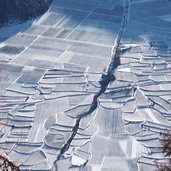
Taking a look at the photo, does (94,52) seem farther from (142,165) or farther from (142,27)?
(142,165)

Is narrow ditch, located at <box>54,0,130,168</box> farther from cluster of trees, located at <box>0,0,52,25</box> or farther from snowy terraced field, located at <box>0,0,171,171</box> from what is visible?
cluster of trees, located at <box>0,0,52,25</box>

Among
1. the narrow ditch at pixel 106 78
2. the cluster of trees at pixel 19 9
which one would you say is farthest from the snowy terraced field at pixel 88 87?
the cluster of trees at pixel 19 9

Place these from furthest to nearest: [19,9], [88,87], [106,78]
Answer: [19,9] → [106,78] → [88,87]

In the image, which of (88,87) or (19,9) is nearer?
(88,87)

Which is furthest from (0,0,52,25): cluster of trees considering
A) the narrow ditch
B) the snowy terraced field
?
the narrow ditch

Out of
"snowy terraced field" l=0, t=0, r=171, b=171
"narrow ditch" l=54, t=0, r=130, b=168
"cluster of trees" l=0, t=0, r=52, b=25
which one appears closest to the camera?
"snowy terraced field" l=0, t=0, r=171, b=171

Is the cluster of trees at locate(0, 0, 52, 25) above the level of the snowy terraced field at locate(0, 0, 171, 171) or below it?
above

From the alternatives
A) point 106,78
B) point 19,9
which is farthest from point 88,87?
point 19,9

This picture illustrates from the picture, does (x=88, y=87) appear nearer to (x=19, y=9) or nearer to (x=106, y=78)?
(x=106, y=78)

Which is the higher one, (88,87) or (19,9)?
(19,9)

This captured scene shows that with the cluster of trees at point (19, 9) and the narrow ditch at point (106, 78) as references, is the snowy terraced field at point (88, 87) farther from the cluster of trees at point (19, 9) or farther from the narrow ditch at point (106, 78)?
the cluster of trees at point (19, 9)
